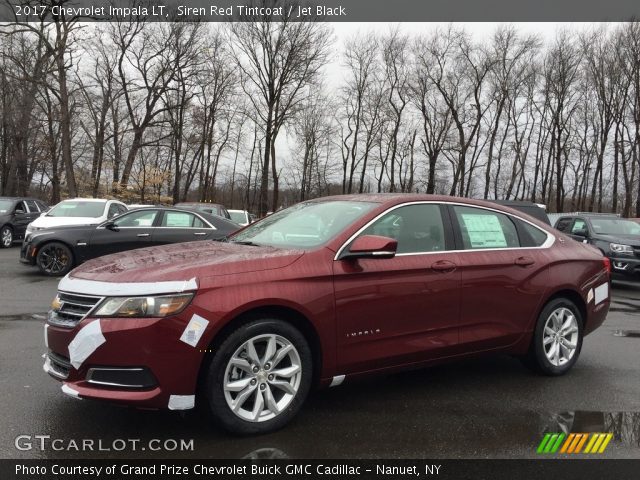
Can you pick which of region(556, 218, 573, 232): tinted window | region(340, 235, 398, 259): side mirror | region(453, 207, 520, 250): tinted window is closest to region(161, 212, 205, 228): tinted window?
region(453, 207, 520, 250): tinted window

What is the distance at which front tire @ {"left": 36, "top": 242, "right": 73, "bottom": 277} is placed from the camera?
10.5 metres

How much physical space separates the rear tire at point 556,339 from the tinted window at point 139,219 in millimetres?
8433

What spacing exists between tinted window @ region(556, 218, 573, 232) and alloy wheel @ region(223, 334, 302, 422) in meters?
13.1

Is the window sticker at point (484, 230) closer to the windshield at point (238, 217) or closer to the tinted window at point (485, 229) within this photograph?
the tinted window at point (485, 229)

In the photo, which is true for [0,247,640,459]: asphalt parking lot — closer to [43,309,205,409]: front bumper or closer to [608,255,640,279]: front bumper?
[43,309,205,409]: front bumper

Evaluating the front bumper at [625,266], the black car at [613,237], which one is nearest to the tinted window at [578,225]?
the black car at [613,237]

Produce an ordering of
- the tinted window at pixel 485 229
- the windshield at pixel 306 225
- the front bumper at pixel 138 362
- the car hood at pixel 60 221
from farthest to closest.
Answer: the car hood at pixel 60 221
the tinted window at pixel 485 229
the windshield at pixel 306 225
the front bumper at pixel 138 362

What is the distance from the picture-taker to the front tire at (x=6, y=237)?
16.9m

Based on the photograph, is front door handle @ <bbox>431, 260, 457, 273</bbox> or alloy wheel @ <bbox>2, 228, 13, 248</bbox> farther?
alloy wheel @ <bbox>2, 228, 13, 248</bbox>

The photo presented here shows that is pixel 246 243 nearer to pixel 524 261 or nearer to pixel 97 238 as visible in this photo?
pixel 524 261

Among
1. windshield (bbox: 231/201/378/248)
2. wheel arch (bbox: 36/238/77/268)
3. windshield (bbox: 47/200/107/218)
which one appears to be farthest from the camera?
windshield (bbox: 47/200/107/218)

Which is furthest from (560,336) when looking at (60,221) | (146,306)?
(60,221)

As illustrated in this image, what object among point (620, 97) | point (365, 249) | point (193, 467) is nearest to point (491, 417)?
point (365, 249)

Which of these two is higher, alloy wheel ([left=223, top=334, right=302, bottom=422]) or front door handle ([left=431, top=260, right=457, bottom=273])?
front door handle ([left=431, top=260, right=457, bottom=273])
